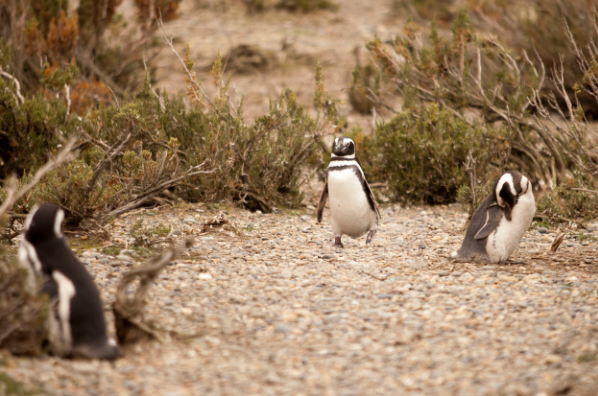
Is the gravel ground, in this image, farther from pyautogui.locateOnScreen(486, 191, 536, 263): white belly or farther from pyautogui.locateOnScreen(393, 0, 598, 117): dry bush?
pyautogui.locateOnScreen(393, 0, 598, 117): dry bush

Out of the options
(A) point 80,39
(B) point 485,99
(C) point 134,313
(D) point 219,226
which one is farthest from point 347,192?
(A) point 80,39

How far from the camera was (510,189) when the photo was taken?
439 centimetres

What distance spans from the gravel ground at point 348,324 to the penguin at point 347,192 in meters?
0.29

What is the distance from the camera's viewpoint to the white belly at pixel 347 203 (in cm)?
521

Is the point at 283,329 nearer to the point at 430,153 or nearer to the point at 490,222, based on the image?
the point at 490,222

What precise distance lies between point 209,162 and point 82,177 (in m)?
1.66

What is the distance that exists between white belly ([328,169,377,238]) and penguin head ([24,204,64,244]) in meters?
2.73

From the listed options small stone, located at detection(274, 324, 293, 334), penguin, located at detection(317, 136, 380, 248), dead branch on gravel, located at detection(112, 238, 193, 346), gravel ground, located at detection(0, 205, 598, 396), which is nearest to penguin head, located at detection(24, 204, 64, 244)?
dead branch on gravel, located at detection(112, 238, 193, 346)

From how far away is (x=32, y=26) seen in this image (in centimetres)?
880

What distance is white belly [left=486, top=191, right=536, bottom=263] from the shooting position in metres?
4.44

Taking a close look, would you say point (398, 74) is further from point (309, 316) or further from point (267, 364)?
point (267, 364)

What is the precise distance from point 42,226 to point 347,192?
2.82 m

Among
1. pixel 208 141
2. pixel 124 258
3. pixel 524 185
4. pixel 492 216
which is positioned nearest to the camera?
pixel 124 258

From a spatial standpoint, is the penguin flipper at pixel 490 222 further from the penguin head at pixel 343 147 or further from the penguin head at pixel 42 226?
the penguin head at pixel 42 226
